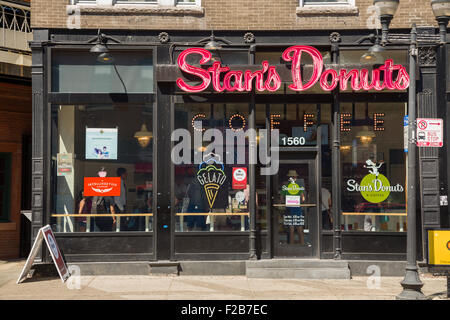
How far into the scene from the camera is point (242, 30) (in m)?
12.4

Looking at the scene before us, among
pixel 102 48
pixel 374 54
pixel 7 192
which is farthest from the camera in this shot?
pixel 7 192

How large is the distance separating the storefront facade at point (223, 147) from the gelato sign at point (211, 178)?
3 centimetres

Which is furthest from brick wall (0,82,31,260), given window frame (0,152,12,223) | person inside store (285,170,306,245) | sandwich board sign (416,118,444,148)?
sandwich board sign (416,118,444,148)

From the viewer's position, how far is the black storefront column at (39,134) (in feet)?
39.9

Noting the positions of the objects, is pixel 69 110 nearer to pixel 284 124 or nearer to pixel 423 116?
pixel 284 124

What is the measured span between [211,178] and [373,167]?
3630 mm

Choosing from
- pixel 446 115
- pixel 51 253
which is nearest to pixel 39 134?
pixel 51 253

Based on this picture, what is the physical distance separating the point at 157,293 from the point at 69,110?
15.6 feet

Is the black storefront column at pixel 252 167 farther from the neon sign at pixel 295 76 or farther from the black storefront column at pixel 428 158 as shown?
the black storefront column at pixel 428 158

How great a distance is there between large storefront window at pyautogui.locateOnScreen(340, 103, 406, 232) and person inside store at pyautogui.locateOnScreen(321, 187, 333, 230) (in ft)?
0.95

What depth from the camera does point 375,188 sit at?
12.4 m

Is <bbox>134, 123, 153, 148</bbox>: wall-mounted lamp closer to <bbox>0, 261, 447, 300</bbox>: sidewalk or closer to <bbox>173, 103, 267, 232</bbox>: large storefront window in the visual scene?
<bbox>173, 103, 267, 232</bbox>: large storefront window

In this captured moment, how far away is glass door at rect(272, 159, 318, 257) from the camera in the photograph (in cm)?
1252

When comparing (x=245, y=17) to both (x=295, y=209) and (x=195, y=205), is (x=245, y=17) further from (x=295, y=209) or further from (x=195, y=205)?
(x=295, y=209)
